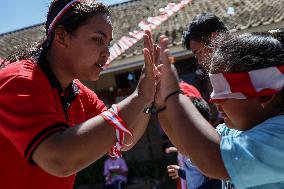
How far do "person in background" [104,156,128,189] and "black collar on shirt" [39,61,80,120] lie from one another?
28.4 ft

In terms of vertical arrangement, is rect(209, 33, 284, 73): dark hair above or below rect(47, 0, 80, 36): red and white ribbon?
below

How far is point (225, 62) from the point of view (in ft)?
6.72

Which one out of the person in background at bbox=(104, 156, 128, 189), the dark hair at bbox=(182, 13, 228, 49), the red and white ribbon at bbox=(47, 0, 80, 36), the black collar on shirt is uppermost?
the red and white ribbon at bbox=(47, 0, 80, 36)

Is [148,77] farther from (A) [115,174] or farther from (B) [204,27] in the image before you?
(A) [115,174]

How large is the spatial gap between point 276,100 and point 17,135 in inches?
44.0

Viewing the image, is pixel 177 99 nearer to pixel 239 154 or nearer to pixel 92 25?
pixel 239 154

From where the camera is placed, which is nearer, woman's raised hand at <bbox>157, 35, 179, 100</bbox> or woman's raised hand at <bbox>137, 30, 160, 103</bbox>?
woman's raised hand at <bbox>157, 35, 179, 100</bbox>

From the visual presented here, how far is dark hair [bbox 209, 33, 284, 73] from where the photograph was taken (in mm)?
1974

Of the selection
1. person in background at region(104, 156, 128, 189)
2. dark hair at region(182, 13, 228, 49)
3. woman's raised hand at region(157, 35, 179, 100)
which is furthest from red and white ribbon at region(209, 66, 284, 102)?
person in background at region(104, 156, 128, 189)

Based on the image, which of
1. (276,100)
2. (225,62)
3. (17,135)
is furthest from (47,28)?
(276,100)

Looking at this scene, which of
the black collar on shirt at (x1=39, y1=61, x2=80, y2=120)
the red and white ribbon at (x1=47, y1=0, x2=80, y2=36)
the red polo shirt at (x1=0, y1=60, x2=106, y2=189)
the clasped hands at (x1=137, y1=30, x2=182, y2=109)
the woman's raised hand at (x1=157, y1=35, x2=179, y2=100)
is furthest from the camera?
the red and white ribbon at (x1=47, y1=0, x2=80, y2=36)

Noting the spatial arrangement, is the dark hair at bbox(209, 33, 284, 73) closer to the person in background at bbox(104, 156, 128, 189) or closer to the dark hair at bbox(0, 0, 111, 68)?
the dark hair at bbox(0, 0, 111, 68)

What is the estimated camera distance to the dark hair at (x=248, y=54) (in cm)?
197

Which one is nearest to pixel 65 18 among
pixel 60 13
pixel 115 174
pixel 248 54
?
pixel 60 13
